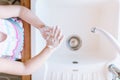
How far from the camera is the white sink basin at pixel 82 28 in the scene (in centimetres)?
105

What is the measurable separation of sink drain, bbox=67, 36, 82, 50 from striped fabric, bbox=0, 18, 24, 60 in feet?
1.00

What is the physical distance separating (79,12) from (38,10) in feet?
0.69

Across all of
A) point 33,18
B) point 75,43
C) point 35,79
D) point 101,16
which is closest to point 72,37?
point 75,43

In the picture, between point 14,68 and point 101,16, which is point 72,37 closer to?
point 101,16

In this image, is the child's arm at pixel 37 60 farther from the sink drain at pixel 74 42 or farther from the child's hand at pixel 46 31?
the sink drain at pixel 74 42

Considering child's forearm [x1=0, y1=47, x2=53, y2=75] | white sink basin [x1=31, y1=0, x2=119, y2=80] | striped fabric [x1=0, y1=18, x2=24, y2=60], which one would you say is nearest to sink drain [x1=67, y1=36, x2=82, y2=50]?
white sink basin [x1=31, y1=0, x2=119, y2=80]

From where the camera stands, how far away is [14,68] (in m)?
0.74

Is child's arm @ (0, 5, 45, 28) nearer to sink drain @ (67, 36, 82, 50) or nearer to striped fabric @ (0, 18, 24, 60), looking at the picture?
striped fabric @ (0, 18, 24, 60)

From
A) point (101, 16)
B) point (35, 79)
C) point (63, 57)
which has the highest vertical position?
point (101, 16)

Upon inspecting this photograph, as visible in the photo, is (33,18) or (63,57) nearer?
(33,18)

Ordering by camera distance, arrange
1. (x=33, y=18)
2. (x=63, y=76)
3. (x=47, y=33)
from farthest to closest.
→ (x=63, y=76), (x=33, y=18), (x=47, y=33)

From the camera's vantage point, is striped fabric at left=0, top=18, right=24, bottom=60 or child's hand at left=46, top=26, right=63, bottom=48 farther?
striped fabric at left=0, top=18, right=24, bottom=60

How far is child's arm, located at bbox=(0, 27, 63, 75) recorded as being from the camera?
674mm

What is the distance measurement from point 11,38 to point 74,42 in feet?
1.32
